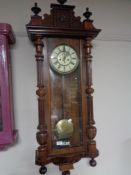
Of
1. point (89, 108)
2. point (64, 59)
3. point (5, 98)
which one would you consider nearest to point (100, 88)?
point (89, 108)

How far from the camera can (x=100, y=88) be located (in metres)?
1.69

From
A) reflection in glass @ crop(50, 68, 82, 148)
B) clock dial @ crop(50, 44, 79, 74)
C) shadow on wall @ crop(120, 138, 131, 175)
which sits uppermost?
clock dial @ crop(50, 44, 79, 74)

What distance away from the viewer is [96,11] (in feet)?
5.53

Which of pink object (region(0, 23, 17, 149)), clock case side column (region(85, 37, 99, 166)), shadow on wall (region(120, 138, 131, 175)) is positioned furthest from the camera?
shadow on wall (region(120, 138, 131, 175))

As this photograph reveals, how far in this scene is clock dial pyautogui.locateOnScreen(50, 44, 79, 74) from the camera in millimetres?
1391

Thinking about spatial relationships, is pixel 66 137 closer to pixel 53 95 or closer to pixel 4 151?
pixel 53 95

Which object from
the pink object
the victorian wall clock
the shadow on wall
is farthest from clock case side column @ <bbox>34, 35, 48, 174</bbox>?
the shadow on wall

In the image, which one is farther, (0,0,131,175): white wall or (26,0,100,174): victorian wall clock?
(0,0,131,175): white wall

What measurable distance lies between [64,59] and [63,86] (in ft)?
0.62

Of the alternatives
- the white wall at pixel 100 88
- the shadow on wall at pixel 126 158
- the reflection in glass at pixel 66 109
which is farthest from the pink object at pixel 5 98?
the shadow on wall at pixel 126 158

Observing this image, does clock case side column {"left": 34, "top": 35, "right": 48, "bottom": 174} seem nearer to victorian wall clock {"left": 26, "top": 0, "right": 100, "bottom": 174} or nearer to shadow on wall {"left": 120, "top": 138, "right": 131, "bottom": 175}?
victorian wall clock {"left": 26, "top": 0, "right": 100, "bottom": 174}

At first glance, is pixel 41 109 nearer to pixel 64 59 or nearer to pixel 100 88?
pixel 64 59

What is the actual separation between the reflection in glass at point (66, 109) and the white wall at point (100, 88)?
21cm

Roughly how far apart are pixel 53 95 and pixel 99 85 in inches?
18.5
